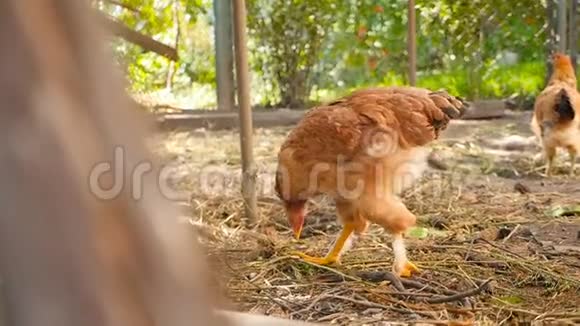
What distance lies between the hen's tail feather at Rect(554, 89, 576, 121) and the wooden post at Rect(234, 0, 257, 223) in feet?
6.98

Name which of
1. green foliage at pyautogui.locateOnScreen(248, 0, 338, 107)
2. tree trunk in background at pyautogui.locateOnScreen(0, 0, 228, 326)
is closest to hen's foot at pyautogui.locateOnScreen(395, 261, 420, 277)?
tree trunk in background at pyautogui.locateOnScreen(0, 0, 228, 326)

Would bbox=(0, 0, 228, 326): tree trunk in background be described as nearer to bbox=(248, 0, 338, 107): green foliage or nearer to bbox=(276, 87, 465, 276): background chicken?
bbox=(276, 87, 465, 276): background chicken

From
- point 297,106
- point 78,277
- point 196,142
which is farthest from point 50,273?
point 297,106

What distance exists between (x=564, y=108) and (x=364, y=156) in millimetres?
2507

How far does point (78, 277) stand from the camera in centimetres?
48

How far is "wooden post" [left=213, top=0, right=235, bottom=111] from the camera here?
6.57 m

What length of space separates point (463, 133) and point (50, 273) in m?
5.58

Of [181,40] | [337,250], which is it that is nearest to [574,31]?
[181,40]

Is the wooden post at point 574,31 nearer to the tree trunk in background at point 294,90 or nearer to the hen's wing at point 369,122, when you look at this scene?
the tree trunk in background at point 294,90

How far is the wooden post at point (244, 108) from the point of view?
308 centimetres

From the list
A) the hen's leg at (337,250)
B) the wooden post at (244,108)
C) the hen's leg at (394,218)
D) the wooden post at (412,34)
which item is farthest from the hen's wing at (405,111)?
the wooden post at (412,34)

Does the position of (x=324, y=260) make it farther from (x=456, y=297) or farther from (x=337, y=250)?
(x=456, y=297)

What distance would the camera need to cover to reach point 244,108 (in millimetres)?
3160

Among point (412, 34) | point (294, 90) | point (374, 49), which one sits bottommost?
point (294, 90)
